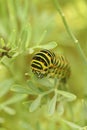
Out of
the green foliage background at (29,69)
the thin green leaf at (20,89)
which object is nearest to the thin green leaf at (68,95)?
the green foliage background at (29,69)

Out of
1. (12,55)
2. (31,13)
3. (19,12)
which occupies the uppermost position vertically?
(31,13)

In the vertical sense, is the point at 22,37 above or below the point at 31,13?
below

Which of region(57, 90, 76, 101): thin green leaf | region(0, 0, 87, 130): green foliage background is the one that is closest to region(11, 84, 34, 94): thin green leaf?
region(0, 0, 87, 130): green foliage background

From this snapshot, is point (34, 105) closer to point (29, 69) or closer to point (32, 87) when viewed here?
point (32, 87)

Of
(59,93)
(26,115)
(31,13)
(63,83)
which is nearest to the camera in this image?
(59,93)

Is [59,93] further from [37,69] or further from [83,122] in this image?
[83,122]

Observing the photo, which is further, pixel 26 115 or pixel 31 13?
pixel 31 13

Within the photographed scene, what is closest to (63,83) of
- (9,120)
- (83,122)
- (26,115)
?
(83,122)

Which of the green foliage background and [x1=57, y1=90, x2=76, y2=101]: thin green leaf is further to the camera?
the green foliage background

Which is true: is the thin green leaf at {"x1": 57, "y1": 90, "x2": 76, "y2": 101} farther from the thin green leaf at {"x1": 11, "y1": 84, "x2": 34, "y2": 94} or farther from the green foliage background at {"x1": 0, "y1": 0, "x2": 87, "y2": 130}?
the thin green leaf at {"x1": 11, "y1": 84, "x2": 34, "y2": 94}
